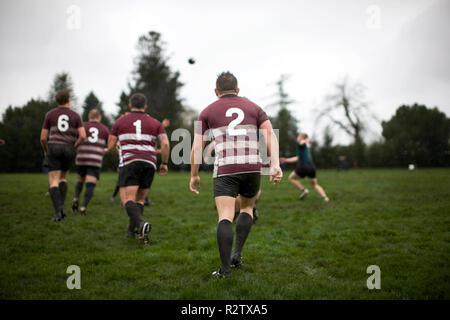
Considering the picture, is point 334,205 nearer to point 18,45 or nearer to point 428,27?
point 428,27

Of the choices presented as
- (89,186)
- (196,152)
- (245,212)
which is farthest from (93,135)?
(245,212)

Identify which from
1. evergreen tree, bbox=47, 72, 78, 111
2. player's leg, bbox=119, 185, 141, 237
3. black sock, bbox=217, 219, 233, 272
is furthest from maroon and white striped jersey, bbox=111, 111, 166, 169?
evergreen tree, bbox=47, 72, 78, 111

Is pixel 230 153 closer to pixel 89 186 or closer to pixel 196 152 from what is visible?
pixel 196 152

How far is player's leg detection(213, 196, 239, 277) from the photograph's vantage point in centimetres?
319

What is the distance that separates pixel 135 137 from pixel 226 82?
1.95 metres

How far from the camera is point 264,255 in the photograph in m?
4.20

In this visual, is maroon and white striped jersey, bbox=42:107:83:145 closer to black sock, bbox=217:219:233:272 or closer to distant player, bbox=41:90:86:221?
distant player, bbox=41:90:86:221

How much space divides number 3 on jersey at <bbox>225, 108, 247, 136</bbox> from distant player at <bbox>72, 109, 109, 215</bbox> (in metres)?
4.80

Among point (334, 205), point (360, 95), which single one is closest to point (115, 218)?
point (334, 205)

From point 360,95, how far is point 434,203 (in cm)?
4082

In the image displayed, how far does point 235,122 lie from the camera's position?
3.32 metres

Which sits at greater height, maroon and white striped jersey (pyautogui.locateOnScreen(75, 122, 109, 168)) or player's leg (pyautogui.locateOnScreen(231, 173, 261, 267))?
maroon and white striped jersey (pyautogui.locateOnScreen(75, 122, 109, 168))

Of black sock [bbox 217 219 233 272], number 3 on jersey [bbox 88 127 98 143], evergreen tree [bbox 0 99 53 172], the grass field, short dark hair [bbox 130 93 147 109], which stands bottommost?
the grass field

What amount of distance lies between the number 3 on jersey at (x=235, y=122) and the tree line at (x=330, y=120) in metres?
37.3
